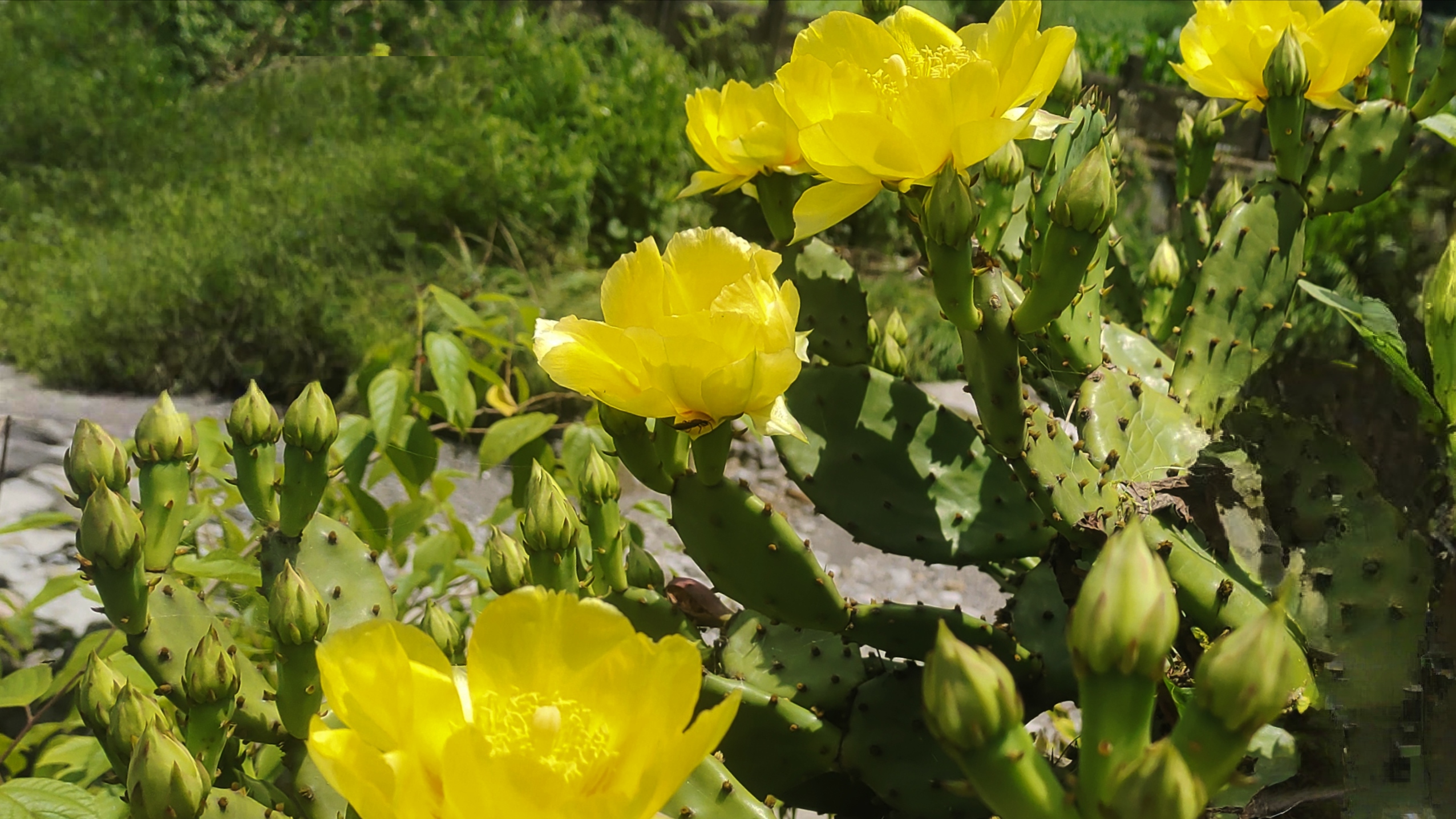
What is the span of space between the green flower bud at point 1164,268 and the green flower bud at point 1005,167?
1.09 ft

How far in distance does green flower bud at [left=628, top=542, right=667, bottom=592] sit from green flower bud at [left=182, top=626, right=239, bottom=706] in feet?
0.91

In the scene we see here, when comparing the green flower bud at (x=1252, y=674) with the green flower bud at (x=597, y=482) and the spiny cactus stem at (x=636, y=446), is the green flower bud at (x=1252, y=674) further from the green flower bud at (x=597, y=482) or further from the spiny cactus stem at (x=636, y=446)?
the green flower bud at (x=597, y=482)

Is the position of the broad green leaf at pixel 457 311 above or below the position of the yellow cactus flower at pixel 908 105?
below

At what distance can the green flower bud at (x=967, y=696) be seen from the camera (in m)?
0.30

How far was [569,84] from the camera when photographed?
362 centimetres

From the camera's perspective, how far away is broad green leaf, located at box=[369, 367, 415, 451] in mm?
1134

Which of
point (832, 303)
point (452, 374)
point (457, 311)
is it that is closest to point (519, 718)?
point (832, 303)

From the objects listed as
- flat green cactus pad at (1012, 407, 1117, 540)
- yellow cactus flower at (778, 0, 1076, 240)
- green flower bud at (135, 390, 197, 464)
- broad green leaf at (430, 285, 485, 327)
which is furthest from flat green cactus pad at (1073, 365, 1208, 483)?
broad green leaf at (430, 285, 485, 327)

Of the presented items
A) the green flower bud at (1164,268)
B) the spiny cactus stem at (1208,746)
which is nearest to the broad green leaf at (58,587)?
the spiny cactus stem at (1208,746)

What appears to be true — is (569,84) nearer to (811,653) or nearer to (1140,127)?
(1140,127)

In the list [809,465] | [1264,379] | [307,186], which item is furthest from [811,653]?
[307,186]

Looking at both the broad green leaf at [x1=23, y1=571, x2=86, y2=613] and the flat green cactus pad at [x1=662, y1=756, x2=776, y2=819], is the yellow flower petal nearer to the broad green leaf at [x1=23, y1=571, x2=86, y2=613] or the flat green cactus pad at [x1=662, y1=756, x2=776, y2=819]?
the flat green cactus pad at [x1=662, y1=756, x2=776, y2=819]

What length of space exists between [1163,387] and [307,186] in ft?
9.37

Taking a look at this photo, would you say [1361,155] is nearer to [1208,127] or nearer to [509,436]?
[1208,127]
